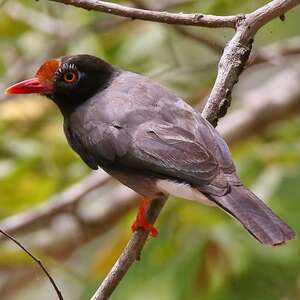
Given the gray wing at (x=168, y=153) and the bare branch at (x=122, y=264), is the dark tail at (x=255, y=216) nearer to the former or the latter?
the gray wing at (x=168, y=153)

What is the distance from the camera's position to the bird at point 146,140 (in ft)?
11.5

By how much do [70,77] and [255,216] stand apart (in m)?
1.40

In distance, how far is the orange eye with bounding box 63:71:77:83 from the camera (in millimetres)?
4441

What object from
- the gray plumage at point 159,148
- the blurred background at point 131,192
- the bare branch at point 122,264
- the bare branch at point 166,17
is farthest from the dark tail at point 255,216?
the blurred background at point 131,192

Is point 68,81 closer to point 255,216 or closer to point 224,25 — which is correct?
point 224,25

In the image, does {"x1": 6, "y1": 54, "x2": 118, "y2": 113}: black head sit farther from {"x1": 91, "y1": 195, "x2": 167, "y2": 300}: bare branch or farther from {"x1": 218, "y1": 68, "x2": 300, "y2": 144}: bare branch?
{"x1": 218, "y1": 68, "x2": 300, "y2": 144}: bare branch

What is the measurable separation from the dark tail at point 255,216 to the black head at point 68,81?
3.61ft

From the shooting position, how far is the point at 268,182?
4906mm

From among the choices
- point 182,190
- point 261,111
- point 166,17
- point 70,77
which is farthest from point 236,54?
point 261,111

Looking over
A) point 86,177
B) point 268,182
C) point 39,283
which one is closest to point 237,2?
point 268,182

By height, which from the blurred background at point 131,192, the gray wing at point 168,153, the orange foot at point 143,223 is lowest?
the blurred background at point 131,192

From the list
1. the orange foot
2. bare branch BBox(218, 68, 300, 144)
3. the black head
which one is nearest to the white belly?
the orange foot

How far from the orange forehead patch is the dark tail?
1.17 metres

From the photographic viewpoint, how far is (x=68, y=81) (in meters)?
4.45
